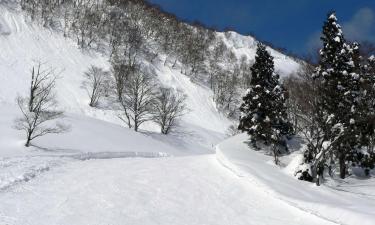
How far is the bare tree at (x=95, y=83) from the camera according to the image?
6303cm

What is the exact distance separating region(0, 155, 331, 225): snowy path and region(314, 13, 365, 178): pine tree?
12.5 metres

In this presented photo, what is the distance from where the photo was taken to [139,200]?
1383 centimetres

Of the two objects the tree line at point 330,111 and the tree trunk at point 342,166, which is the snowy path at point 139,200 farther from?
the tree trunk at point 342,166

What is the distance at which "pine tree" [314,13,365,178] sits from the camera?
29.2m

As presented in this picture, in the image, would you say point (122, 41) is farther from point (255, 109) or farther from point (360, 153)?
point (360, 153)

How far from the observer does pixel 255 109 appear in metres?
40.1

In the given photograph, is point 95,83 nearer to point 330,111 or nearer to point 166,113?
point 166,113

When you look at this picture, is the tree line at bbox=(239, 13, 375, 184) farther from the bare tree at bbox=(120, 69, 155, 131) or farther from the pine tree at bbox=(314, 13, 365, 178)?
the bare tree at bbox=(120, 69, 155, 131)

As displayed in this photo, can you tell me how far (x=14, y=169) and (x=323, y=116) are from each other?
1842 centimetres

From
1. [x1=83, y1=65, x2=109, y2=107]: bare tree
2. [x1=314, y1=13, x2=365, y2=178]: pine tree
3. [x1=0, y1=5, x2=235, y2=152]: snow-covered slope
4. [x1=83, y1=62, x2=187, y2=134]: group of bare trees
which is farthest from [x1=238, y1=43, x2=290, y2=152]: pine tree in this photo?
[x1=83, y1=65, x2=109, y2=107]: bare tree

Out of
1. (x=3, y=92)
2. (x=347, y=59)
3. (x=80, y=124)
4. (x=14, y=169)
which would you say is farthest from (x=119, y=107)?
(x=14, y=169)

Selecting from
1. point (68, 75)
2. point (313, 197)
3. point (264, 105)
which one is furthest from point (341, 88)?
point (68, 75)

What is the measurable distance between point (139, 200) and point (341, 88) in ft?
71.3

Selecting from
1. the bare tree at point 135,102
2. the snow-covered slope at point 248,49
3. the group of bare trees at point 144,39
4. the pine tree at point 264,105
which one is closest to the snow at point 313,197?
the pine tree at point 264,105
